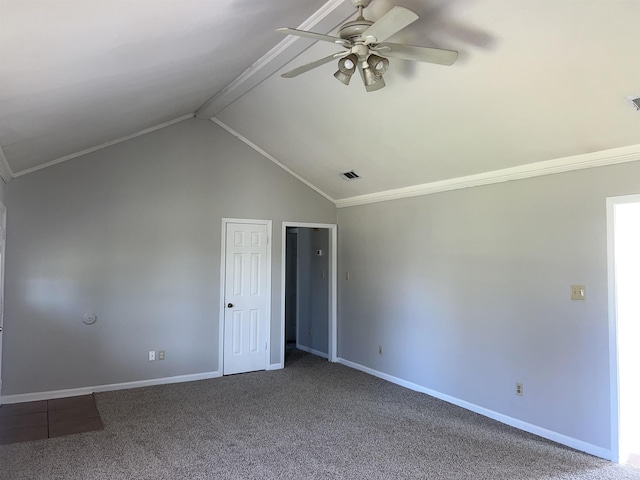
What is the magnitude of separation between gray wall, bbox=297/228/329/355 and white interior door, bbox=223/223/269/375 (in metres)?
1.10

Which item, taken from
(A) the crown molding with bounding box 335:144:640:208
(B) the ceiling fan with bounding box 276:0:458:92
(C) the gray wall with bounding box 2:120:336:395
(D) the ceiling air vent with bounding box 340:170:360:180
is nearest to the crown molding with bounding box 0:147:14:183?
(C) the gray wall with bounding box 2:120:336:395

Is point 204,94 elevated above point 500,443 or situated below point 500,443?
above

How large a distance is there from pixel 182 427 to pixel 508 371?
9.89 ft

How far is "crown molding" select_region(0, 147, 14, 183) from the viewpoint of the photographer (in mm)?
3764

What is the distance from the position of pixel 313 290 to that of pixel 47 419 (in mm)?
3936

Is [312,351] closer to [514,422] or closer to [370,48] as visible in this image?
[514,422]

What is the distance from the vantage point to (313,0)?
2814mm

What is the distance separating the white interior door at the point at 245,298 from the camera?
18.9 ft

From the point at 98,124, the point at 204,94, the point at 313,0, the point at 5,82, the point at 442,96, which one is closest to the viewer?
the point at 5,82

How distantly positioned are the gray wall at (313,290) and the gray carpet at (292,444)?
1884mm

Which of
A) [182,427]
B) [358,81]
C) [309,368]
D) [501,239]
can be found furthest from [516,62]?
[309,368]

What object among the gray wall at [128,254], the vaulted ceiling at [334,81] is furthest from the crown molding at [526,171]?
the gray wall at [128,254]

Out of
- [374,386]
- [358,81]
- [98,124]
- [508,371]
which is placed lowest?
[374,386]

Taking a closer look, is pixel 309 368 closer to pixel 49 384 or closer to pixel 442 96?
pixel 49 384
